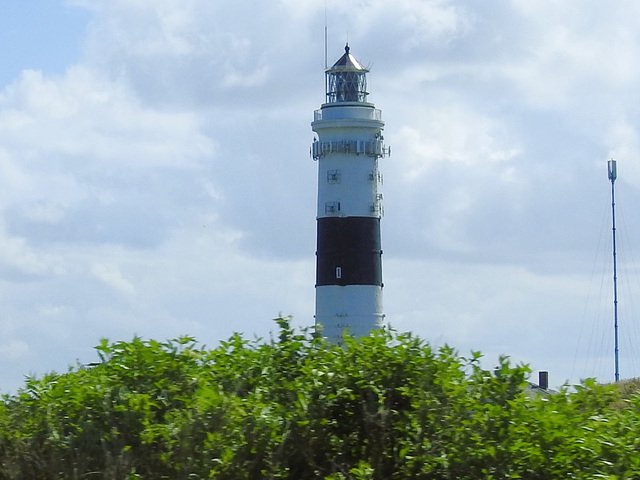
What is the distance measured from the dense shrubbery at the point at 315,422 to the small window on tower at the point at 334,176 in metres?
30.3

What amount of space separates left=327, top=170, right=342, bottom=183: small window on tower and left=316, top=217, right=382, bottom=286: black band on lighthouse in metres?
1.47

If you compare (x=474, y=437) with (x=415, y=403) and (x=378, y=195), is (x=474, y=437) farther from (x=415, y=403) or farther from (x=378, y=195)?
(x=378, y=195)

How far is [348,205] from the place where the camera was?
41250 millimetres

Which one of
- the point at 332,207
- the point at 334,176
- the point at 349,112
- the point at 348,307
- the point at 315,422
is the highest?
the point at 349,112

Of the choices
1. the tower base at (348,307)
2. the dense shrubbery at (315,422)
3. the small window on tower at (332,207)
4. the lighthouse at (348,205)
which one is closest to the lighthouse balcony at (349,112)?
the lighthouse at (348,205)

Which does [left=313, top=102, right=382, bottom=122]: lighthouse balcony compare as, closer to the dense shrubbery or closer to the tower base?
the tower base

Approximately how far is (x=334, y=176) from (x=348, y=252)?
3068 mm

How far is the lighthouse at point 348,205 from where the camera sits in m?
40.2

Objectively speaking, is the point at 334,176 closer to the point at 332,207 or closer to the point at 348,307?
the point at 332,207

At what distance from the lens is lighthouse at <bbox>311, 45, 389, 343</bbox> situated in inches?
1581

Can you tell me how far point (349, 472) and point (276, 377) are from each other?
1.31 meters

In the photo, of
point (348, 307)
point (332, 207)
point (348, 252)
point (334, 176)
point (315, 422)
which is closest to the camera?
point (315, 422)

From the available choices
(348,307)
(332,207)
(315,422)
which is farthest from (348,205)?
(315,422)

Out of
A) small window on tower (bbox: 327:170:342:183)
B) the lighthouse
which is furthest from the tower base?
small window on tower (bbox: 327:170:342:183)
